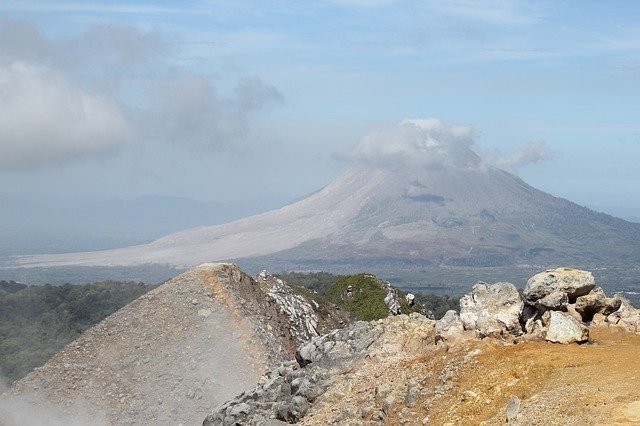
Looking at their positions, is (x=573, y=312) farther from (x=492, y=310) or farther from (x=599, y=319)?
(x=492, y=310)

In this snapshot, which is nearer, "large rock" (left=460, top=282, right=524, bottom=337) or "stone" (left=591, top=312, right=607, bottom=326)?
"large rock" (left=460, top=282, right=524, bottom=337)

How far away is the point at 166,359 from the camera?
86.9 feet

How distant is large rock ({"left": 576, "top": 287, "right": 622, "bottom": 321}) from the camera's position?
16188mm

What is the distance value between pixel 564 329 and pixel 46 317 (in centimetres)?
4595

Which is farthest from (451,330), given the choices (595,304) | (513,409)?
(513,409)

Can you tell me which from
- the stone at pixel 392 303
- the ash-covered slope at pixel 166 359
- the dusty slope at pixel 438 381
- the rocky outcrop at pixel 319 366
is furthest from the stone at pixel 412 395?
the stone at pixel 392 303

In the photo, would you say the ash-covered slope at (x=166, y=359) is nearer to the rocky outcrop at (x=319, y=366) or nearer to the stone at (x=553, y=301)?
the rocky outcrop at (x=319, y=366)

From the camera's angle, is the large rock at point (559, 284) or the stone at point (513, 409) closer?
the stone at point (513, 409)

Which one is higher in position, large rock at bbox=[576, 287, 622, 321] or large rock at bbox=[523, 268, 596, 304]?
large rock at bbox=[523, 268, 596, 304]

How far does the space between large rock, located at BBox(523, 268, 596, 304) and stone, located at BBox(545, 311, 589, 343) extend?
534mm

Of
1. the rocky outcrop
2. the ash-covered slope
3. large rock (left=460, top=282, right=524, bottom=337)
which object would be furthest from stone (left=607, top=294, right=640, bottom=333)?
the ash-covered slope

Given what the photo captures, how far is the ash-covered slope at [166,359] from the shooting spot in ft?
82.2

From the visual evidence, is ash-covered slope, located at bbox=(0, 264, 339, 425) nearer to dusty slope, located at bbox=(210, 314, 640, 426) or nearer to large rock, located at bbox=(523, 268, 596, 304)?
dusty slope, located at bbox=(210, 314, 640, 426)

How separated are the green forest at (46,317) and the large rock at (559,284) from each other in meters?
27.5
